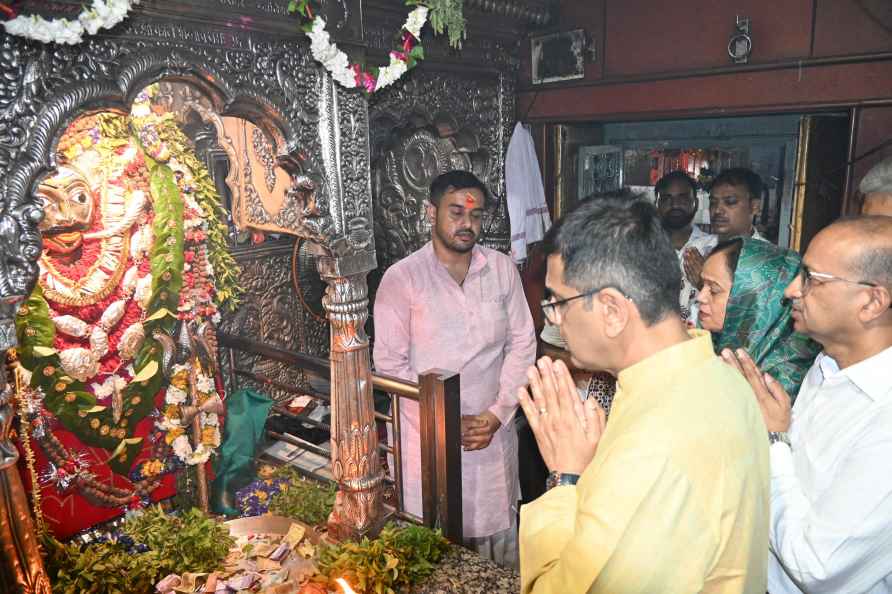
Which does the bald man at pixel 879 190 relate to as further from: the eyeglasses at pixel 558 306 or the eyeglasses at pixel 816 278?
the eyeglasses at pixel 558 306

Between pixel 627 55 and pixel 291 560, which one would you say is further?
pixel 627 55

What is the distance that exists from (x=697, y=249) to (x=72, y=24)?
3.75 meters

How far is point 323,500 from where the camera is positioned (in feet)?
10.3

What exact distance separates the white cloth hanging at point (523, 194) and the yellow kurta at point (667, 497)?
3.08 meters

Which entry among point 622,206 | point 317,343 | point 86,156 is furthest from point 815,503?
point 317,343

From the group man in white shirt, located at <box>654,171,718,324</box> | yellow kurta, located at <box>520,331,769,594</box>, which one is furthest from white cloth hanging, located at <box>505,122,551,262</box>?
yellow kurta, located at <box>520,331,769,594</box>

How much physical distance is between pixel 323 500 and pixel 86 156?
2.16 metres

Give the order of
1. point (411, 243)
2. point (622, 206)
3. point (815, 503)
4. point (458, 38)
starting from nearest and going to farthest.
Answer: point (622, 206) → point (815, 503) → point (458, 38) → point (411, 243)

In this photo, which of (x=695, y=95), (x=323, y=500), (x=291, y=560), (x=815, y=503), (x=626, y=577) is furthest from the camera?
(x=695, y=95)

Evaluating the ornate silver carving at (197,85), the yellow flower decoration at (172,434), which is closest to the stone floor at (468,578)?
the ornate silver carving at (197,85)

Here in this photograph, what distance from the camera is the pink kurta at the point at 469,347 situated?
322 centimetres

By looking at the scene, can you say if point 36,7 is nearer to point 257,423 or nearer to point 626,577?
point 626,577

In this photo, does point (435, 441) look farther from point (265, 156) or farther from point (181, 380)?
point (265, 156)

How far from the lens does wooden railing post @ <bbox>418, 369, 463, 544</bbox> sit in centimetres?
265
